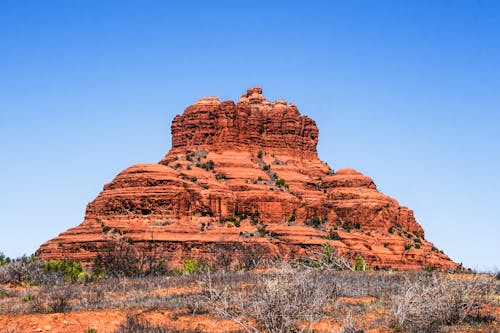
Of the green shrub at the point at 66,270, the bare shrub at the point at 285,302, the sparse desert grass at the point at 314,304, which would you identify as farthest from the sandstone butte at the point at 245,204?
the bare shrub at the point at 285,302

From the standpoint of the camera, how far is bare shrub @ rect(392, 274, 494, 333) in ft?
60.6

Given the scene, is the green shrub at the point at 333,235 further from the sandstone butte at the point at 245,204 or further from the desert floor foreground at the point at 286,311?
the desert floor foreground at the point at 286,311

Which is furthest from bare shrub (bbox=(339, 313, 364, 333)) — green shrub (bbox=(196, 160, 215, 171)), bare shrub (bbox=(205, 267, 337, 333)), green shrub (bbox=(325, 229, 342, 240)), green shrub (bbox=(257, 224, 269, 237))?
green shrub (bbox=(196, 160, 215, 171))

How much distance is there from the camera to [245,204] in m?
85.5

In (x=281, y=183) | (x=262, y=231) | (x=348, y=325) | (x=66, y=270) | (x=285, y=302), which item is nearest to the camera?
(x=348, y=325)

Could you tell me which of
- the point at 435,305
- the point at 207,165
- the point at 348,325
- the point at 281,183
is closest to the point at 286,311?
the point at 348,325

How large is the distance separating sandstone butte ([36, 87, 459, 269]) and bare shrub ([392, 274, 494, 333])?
45876mm

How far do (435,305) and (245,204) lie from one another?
67.0 meters

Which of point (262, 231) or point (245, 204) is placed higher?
point (245, 204)

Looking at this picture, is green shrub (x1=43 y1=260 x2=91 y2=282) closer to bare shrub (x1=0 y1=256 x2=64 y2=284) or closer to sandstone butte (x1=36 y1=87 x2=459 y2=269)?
bare shrub (x1=0 y1=256 x2=64 y2=284)

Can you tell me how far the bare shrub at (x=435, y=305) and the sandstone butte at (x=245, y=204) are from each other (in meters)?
45.9

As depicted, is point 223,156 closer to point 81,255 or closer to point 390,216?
point 390,216

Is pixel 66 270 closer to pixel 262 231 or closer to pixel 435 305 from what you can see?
pixel 262 231

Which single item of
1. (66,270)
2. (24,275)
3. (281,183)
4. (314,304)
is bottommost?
(66,270)
